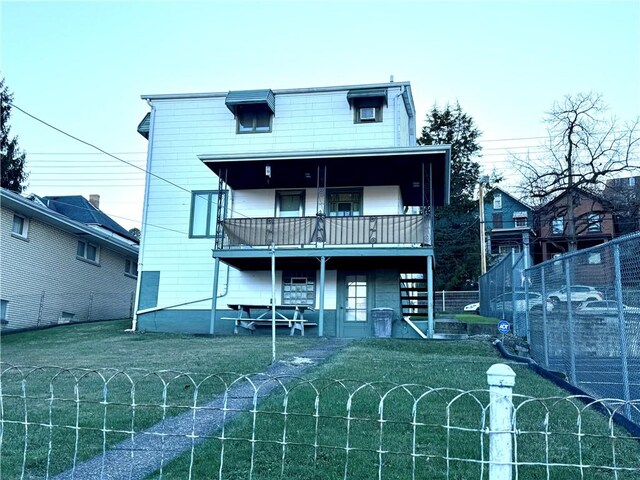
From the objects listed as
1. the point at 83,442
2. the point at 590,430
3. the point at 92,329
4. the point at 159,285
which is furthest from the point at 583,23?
the point at 92,329

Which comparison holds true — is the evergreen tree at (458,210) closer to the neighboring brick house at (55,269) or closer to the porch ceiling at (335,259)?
the porch ceiling at (335,259)

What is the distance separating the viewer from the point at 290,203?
18703 millimetres

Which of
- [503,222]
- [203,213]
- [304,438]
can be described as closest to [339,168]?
[203,213]

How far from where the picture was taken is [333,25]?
41.3 feet

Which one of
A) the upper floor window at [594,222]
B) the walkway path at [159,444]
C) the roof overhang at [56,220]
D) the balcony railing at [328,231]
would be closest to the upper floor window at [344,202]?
the balcony railing at [328,231]

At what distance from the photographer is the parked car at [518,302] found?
10574 millimetres

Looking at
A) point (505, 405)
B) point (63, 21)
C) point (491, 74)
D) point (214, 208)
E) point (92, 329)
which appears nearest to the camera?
point (505, 405)

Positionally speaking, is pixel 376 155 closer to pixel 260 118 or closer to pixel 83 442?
pixel 260 118

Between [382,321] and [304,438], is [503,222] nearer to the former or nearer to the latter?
[382,321]

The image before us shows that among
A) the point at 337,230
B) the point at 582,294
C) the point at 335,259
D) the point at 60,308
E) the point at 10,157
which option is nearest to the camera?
the point at 582,294

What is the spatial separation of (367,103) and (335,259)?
5.50m

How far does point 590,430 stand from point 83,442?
4791mm

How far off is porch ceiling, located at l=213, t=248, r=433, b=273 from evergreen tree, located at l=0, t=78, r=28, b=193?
942 inches

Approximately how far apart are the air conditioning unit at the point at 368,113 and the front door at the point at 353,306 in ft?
17.0
